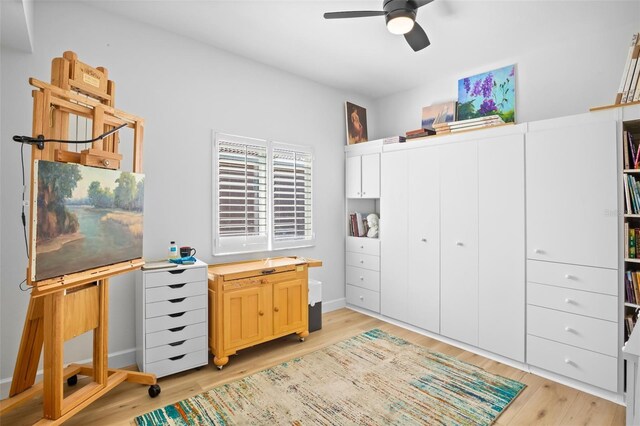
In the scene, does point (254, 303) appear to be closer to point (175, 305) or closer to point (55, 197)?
point (175, 305)

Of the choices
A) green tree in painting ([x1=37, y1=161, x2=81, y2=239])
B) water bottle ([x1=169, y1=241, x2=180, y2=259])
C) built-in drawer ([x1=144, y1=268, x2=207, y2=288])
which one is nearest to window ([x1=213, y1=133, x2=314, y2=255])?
water bottle ([x1=169, y1=241, x2=180, y2=259])

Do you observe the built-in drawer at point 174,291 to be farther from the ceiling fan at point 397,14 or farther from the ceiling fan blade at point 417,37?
the ceiling fan blade at point 417,37

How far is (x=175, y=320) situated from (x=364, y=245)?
2351mm

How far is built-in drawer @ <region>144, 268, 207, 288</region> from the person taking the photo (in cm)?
244

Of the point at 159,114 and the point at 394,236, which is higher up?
the point at 159,114

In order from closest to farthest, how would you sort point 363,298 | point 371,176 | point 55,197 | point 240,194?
point 55,197, point 240,194, point 371,176, point 363,298

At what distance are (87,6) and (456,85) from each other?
11.9 ft

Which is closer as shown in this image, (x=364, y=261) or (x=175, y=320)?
(x=175, y=320)

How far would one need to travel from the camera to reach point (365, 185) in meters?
4.08

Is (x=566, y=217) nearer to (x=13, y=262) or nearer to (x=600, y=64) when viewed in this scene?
(x=600, y=64)

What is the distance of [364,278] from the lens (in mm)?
4098

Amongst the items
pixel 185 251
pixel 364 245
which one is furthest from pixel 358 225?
pixel 185 251

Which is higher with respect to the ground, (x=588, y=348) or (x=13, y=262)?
(x=13, y=262)

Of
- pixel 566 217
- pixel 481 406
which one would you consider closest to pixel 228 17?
pixel 566 217
